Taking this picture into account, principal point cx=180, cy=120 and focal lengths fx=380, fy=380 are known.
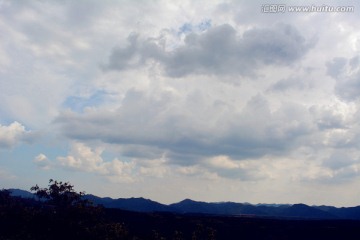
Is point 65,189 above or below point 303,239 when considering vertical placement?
above

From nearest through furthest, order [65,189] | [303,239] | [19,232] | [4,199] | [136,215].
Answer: [19,232]
[65,189]
[4,199]
[303,239]
[136,215]

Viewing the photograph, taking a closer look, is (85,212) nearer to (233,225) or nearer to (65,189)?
(65,189)

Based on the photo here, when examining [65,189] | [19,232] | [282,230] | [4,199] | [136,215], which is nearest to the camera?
[19,232]

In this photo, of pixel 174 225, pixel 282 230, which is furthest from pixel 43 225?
pixel 282 230

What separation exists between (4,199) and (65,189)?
49036mm

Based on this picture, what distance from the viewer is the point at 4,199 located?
121 metres

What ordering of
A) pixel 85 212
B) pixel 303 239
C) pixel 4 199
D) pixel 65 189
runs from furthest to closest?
pixel 303 239 → pixel 4 199 → pixel 65 189 → pixel 85 212

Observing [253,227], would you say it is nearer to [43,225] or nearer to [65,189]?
[65,189]

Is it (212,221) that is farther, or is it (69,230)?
(212,221)

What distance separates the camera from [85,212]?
229 feet

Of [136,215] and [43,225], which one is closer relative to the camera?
[43,225]

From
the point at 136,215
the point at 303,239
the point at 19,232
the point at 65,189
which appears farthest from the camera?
the point at 136,215

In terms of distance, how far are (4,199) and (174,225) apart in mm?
67540

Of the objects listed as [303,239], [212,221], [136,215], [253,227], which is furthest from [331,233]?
Result: [136,215]
